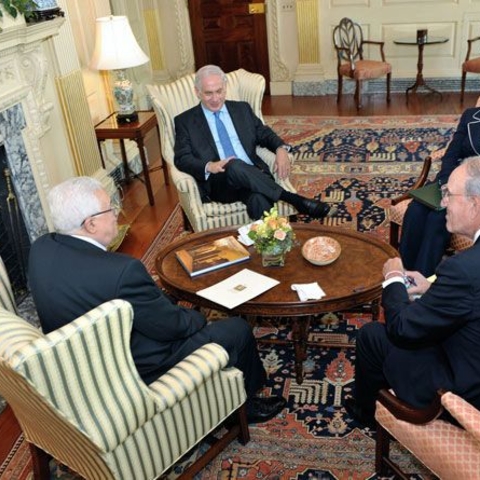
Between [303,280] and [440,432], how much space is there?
99 centimetres

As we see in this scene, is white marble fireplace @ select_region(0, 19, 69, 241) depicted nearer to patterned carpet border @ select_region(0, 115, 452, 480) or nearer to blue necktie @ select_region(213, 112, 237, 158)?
patterned carpet border @ select_region(0, 115, 452, 480)

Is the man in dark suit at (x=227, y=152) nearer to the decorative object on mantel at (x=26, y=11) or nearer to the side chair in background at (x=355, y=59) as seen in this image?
the decorative object on mantel at (x=26, y=11)

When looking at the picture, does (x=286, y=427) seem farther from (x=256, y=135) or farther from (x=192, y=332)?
(x=256, y=135)

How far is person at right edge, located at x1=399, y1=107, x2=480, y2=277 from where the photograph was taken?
3168 millimetres

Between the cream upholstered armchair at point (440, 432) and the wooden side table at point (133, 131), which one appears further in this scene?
the wooden side table at point (133, 131)

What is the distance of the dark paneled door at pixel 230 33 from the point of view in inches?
283

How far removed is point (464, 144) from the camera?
3357mm

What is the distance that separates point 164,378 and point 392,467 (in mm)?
902

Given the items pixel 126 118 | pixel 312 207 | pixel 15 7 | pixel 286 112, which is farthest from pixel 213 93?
pixel 286 112

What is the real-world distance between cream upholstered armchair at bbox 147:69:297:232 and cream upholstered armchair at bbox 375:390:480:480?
6.22ft

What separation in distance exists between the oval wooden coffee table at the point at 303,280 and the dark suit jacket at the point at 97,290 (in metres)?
0.50

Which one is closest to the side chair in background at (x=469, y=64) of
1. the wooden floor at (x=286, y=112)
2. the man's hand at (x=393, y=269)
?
the wooden floor at (x=286, y=112)

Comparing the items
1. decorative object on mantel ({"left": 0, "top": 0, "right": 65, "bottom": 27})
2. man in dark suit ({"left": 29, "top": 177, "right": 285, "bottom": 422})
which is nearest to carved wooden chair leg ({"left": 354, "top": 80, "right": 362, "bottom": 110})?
decorative object on mantel ({"left": 0, "top": 0, "right": 65, "bottom": 27})

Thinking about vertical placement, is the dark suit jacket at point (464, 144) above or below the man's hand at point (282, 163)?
above
